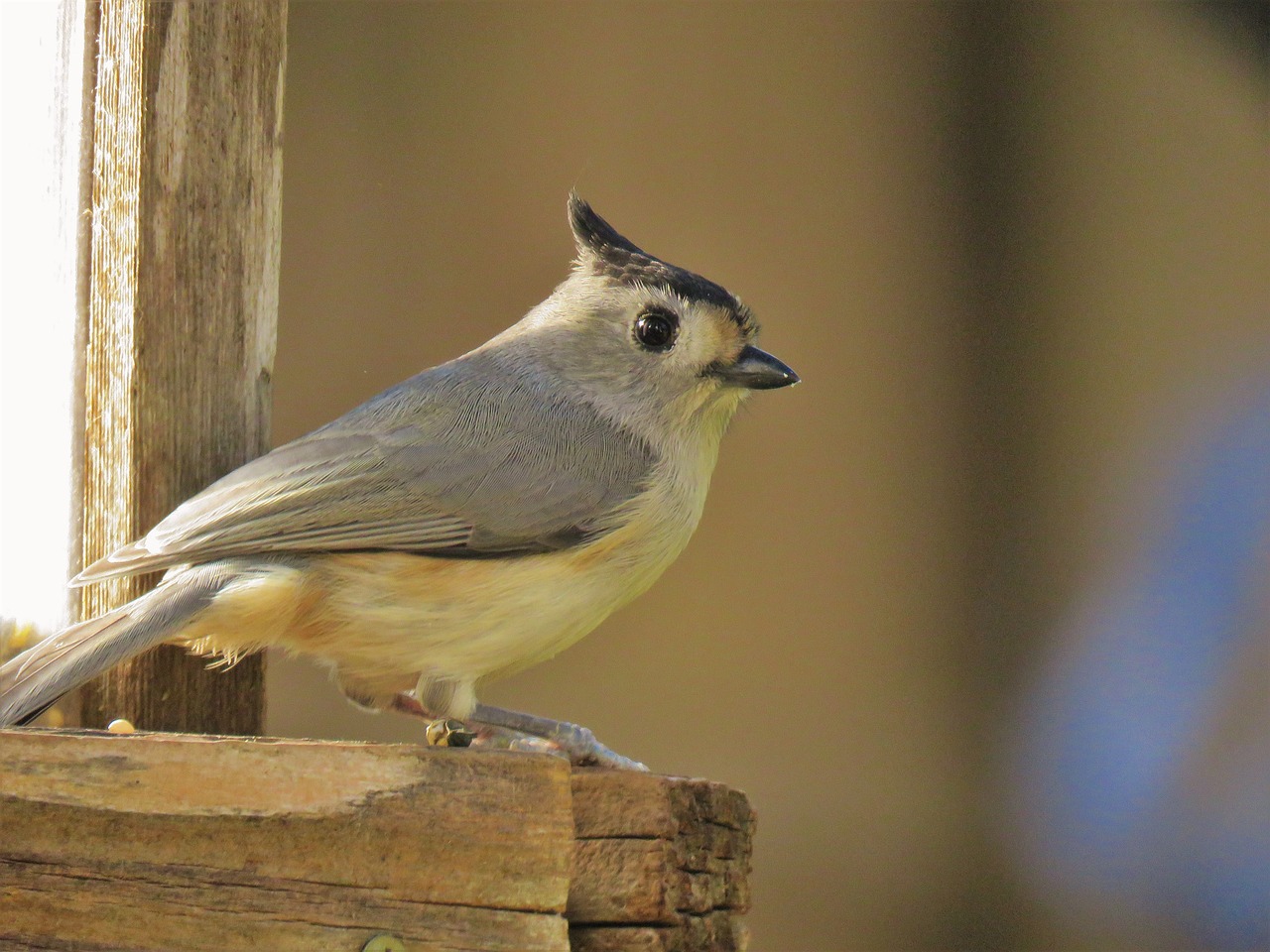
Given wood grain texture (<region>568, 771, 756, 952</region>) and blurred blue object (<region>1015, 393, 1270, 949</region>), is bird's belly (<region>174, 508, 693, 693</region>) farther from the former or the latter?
blurred blue object (<region>1015, 393, 1270, 949</region>)

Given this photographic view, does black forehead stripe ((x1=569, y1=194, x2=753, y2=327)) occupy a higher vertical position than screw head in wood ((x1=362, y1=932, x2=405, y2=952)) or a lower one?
higher

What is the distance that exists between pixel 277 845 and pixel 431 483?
33.5 inches

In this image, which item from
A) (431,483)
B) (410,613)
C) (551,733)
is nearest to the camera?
(410,613)

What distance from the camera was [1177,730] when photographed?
169 inches

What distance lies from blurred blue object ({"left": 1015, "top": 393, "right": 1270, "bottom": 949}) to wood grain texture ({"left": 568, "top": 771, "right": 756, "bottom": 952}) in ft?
9.32

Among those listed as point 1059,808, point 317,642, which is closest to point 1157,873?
point 1059,808

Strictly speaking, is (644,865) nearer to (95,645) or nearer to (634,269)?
(95,645)

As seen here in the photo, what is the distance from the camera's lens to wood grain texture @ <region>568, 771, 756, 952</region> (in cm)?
174

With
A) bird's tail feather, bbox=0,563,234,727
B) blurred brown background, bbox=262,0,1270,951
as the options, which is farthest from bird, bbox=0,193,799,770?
blurred brown background, bbox=262,0,1270,951

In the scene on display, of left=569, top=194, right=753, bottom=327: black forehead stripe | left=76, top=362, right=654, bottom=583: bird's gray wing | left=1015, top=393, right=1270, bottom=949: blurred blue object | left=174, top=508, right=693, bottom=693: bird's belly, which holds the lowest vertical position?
left=1015, top=393, right=1270, bottom=949: blurred blue object

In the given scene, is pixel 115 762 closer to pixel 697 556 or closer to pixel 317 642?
pixel 317 642

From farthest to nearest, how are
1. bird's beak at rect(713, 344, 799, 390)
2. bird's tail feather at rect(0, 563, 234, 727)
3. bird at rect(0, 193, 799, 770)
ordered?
bird's beak at rect(713, 344, 799, 390) → bird at rect(0, 193, 799, 770) → bird's tail feather at rect(0, 563, 234, 727)

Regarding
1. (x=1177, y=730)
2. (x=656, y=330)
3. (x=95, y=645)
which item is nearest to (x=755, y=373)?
(x=656, y=330)

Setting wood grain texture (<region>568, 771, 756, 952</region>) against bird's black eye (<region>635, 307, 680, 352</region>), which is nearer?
wood grain texture (<region>568, 771, 756, 952</region>)
